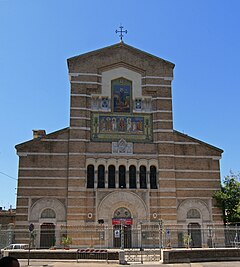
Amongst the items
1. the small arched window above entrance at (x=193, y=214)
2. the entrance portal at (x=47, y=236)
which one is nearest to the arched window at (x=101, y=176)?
the entrance portal at (x=47, y=236)

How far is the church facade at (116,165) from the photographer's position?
32.0m

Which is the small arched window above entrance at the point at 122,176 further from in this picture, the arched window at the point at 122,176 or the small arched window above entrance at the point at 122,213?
the small arched window above entrance at the point at 122,213

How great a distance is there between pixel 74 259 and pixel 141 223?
33.4ft

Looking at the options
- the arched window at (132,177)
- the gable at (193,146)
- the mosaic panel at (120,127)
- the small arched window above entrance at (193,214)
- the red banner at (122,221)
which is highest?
the mosaic panel at (120,127)

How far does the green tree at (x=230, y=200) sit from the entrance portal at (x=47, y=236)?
47.8 ft

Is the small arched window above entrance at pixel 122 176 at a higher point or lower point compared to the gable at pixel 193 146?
lower

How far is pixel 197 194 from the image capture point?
33.4 m

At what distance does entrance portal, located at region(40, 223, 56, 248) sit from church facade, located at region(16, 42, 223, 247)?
0.30 ft

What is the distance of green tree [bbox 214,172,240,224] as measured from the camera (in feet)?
105

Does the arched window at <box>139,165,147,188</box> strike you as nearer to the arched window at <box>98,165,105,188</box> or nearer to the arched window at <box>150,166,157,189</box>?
the arched window at <box>150,166,157,189</box>

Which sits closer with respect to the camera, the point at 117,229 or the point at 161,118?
the point at 117,229

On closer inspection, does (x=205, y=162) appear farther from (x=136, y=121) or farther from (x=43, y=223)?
(x=43, y=223)

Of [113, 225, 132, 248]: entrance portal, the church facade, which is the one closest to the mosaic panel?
the church facade

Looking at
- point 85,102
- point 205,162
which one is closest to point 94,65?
point 85,102
